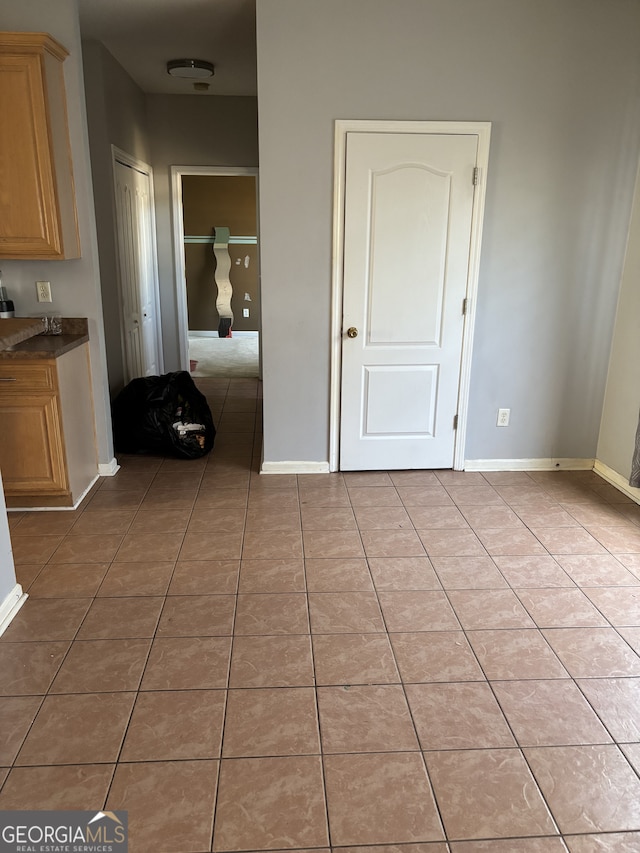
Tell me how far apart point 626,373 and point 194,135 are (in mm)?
4363

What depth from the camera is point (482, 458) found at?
13.4 ft

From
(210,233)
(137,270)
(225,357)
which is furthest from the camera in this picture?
(210,233)

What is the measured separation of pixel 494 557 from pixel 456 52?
2650 millimetres

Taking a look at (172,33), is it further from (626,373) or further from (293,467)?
(626,373)

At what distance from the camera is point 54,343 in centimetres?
334

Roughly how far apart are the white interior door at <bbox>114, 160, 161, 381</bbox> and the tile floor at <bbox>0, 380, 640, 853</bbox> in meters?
1.96

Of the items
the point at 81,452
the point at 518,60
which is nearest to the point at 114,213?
the point at 81,452

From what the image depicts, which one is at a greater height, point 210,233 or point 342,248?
point 210,233

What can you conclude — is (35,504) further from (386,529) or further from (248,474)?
(386,529)

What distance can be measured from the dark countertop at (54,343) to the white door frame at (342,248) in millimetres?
1443

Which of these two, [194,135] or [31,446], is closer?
[31,446]

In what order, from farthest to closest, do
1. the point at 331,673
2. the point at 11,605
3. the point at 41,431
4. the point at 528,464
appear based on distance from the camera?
the point at 528,464
the point at 41,431
the point at 11,605
the point at 331,673

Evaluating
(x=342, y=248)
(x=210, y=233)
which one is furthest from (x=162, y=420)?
(x=210, y=233)

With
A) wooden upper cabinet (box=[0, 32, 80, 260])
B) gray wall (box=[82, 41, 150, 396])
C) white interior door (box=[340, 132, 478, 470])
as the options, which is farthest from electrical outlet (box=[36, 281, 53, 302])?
white interior door (box=[340, 132, 478, 470])
